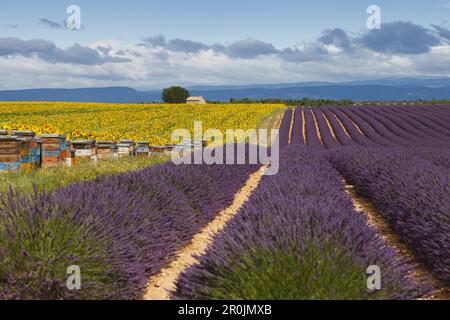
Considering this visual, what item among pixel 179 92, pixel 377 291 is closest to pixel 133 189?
pixel 377 291

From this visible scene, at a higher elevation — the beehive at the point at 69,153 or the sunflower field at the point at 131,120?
the sunflower field at the point at 131,120

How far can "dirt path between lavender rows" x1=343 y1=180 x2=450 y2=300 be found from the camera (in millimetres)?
4758

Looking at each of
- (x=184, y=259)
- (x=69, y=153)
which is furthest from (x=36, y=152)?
(x=184, y=259)

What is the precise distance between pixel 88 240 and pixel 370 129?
31222 mm

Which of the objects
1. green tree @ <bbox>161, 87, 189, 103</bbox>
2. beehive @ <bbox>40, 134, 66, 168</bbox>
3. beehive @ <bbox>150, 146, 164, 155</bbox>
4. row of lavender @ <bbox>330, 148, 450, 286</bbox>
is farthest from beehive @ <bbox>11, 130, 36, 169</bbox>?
green tree @ <bbox>161, 87, 189, 103</bbox>

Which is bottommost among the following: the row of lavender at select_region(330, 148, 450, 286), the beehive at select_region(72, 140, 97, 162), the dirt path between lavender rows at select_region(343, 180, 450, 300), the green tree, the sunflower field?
the dirt path between lavender rows at select_region(343, 180, 450, 300)

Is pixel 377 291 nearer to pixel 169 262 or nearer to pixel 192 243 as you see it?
pixel 169 262

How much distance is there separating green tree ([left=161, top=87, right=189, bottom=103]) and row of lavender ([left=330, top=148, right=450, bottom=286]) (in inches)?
3422

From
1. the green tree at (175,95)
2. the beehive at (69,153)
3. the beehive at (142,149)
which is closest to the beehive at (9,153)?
the beehive at (69,153)

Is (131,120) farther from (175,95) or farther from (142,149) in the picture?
(175,95)

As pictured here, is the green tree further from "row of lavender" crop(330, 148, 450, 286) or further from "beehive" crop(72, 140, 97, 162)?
"row of lavender" crop(330, 148, 450, 286)

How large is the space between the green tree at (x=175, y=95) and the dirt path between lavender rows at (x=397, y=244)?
86.3 meters

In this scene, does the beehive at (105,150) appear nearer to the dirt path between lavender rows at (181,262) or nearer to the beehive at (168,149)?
the beehive at (168,149)

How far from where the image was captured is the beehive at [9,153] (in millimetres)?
9898
